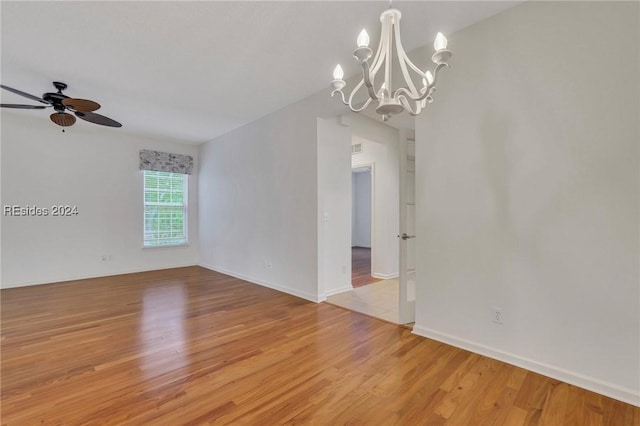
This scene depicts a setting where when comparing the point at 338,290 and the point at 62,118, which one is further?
the point at 338,290

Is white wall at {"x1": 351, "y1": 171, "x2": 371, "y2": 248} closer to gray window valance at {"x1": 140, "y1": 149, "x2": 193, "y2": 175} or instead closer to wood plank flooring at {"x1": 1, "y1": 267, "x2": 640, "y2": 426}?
Answer: gray window valance at {"x1": 140, "y1": 149, "x2": 193, "y2": 175}

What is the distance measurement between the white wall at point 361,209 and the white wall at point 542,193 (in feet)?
23.7

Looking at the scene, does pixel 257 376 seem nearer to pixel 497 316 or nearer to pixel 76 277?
pixel 497 316

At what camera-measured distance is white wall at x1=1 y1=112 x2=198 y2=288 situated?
4.71 metres

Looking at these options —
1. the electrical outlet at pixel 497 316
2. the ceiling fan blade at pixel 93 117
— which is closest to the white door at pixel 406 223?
the electrical outlet at pixel 497 316

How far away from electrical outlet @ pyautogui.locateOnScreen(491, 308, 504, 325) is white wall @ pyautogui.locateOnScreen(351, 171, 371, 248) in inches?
296

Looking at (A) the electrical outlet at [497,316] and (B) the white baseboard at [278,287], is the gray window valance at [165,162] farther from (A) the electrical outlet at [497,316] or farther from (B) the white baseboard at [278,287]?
(A) the electrical outlet at [497,316]

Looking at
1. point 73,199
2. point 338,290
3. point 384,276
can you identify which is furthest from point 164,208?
point 384,276

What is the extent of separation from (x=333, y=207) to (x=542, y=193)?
2.57 meters

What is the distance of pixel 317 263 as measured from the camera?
3.87 m

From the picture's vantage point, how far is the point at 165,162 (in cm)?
618

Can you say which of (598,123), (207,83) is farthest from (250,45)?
(598,123)

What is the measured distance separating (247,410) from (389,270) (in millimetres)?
3865

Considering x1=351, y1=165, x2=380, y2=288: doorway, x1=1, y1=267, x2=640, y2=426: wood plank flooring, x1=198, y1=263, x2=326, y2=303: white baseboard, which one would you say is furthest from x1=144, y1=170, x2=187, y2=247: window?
x1=351, y1=165, x2=380, y2=288: doorway
